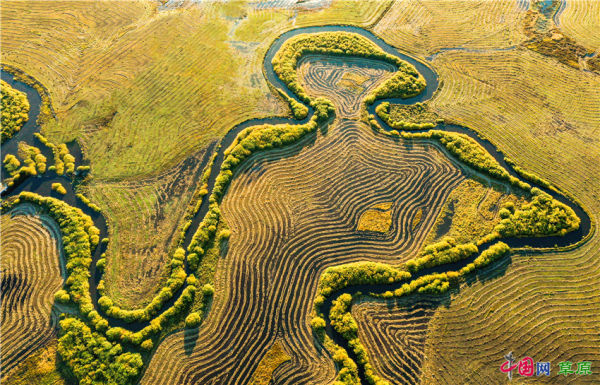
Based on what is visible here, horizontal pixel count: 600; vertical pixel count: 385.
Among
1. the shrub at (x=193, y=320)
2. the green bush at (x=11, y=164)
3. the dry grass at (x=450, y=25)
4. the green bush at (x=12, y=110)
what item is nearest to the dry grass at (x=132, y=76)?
the green bush at (x=12, y=110)

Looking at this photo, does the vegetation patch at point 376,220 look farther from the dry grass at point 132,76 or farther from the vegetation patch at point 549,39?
the vegetation patch at point 549,39

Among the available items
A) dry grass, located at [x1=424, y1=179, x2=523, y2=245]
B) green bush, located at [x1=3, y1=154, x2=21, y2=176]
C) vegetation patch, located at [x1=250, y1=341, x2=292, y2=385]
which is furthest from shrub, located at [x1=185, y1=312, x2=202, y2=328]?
green bush, located at [x1=3, y1=154, x2=21, y2=176]

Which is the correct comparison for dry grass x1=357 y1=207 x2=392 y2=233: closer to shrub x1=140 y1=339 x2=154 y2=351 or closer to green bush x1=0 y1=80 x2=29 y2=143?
shrub x1=140 y1=339 x2=154 y2=351

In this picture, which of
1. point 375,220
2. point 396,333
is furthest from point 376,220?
point 396,333

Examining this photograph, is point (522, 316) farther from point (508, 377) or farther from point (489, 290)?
point (508, 377)

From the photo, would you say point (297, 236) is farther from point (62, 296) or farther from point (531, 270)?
point (531, 270)

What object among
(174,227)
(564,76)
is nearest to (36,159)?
(174,227)

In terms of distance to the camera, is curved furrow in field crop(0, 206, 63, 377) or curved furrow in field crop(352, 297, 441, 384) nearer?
curved furrow in field crop(352, 297, 441, 384)
